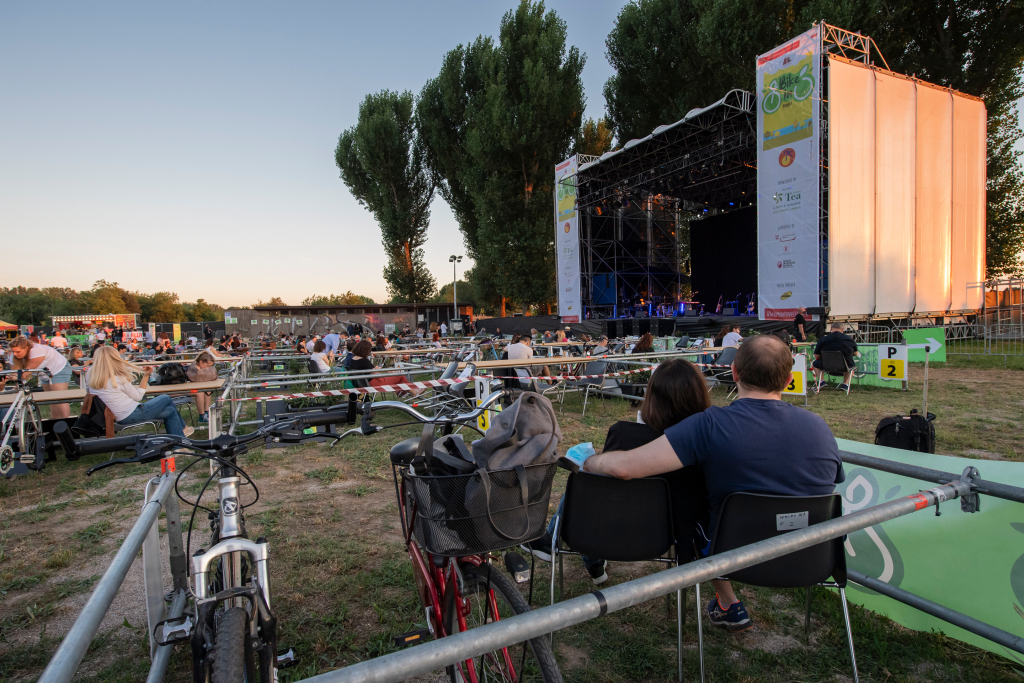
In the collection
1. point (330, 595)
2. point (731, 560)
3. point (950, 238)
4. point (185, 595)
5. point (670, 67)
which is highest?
point (670, 67)

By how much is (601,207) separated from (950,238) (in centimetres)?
1218

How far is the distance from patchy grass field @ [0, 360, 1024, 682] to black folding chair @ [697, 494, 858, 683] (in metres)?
0.50

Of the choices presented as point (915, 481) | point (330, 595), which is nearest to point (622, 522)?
point (915, 481)

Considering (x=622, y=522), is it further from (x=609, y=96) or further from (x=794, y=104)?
(x=609, y=96)

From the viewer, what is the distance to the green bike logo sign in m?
13.4

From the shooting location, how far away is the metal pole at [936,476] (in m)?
1.67

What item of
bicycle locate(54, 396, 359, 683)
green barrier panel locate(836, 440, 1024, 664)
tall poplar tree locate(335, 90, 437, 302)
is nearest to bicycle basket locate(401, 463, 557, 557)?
bicycle locate(54, 396, 359, 683)

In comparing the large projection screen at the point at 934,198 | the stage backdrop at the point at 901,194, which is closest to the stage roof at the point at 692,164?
the stage backdrop at the point at 901,194

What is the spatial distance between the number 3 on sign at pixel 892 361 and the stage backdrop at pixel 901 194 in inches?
205

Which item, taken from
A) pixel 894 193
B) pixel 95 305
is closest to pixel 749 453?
pixel 894 193

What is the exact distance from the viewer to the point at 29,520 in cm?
411

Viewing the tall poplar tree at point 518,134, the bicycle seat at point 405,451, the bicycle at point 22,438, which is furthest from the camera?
the tall poplar tree at point 518,134

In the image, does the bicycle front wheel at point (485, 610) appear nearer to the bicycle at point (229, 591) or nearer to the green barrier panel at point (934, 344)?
the bicycle at point (229, 591)

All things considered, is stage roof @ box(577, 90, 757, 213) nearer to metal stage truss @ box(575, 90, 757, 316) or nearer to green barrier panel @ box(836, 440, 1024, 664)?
metal stage truss @ box(575, 90, 757, 316)
